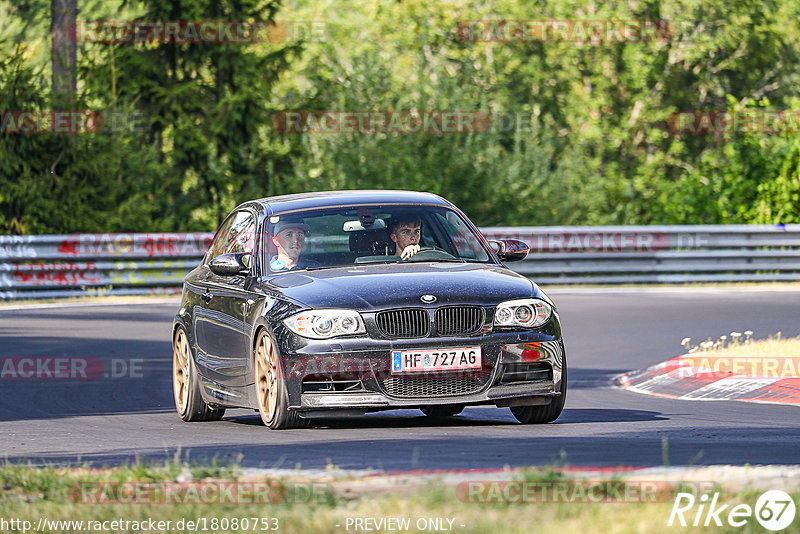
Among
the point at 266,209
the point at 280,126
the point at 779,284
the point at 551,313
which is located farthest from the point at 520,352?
the point at 280,126

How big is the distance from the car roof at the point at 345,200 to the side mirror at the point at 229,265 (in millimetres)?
504

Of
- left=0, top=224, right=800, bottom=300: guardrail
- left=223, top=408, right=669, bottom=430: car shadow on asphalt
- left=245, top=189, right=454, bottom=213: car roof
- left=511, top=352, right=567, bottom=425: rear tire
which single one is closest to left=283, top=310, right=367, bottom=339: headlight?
left=223, top=408, right=669, bottom=430: car shadow on asphalt

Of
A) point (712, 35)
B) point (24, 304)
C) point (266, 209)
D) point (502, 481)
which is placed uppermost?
point (712, 35)

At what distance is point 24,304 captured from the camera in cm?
2475

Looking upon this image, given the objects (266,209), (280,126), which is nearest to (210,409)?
(266,209)

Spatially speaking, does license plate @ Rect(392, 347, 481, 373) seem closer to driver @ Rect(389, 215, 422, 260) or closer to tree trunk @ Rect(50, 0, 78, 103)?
driver @ Rect(389, 215, 422, 260)

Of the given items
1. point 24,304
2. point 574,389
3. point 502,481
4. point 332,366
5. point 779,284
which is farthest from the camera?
point 779,284

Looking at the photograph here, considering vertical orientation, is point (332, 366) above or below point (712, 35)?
below

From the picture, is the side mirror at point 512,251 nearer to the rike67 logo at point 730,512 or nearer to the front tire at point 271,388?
the front tire at point 271,388

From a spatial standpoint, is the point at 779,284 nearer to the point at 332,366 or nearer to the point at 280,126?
the point at 280,126

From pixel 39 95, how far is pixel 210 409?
59.9ft

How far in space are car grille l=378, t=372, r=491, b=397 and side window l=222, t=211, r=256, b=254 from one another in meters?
2.04

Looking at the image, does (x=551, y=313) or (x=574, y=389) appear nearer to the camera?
(x=551, y=313)

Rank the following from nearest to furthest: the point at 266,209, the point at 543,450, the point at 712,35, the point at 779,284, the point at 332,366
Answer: the point at 543,450
the point at 332,366
the point at 266,209
the point at 779,284
the point at 712,35
